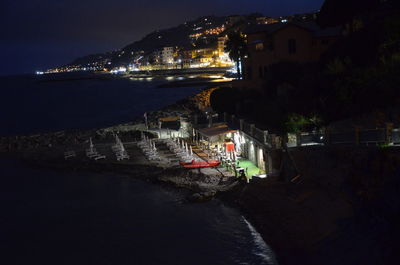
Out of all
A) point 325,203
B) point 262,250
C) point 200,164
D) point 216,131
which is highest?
point 216,131

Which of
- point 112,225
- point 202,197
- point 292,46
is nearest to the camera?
point 112,225

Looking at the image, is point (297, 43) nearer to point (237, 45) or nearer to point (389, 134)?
point (237, 45)

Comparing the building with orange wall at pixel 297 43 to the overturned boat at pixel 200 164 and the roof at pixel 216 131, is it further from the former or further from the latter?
the overturned boat at pixel 200 164

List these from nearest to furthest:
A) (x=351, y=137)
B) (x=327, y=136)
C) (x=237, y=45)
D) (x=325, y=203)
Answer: (x=325, y=203)
(x=351, y=137)
(x=327, y=136)
(x=237, y=45)

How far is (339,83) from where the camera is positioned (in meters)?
21.3

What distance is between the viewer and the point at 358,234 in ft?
44.3

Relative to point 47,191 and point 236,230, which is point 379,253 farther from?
point 47,191

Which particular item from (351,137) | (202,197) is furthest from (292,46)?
(351,137)

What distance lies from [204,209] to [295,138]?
5.28 m

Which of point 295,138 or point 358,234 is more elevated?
point 295,138

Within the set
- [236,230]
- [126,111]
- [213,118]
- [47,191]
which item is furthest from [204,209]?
[126,111]

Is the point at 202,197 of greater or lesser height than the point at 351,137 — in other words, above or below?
below

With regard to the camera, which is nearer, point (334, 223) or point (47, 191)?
point (334, 223)

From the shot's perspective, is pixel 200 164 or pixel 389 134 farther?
pixel 200 164
